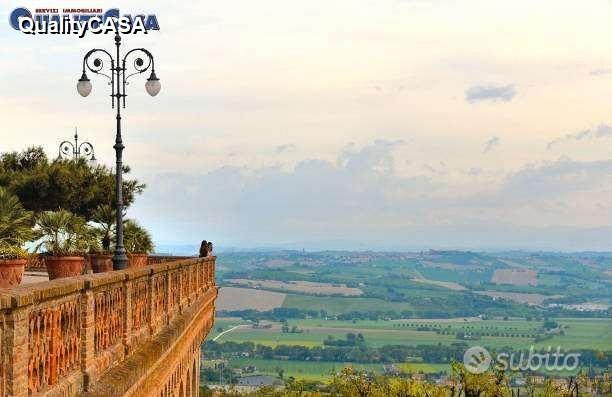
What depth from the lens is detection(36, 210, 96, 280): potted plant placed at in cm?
1680

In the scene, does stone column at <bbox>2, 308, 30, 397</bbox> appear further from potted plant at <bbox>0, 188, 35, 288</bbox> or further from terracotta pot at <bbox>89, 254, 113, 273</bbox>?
terracotta pot at <bbox>89, 254, 113, 273</bbox>

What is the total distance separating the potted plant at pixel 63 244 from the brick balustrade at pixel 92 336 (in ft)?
11.1

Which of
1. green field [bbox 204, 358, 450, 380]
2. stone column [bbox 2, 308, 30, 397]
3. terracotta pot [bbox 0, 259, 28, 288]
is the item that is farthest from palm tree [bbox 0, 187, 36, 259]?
green field [bbox 204, 358, 450, 380]

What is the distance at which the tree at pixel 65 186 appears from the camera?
3338cm

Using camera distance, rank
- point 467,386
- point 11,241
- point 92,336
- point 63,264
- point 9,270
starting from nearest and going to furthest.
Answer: point 92,336 < point 9,270 < point 11,241 < point 63,264 < point 467,386

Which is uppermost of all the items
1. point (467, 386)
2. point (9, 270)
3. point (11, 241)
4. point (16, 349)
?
point (11, 241)

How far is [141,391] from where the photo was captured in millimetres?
9570

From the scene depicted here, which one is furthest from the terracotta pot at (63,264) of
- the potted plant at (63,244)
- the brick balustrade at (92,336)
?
the brick balustrade at (92,336)

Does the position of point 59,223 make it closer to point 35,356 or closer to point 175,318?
point 175,318

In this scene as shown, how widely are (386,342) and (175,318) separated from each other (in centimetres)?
18834

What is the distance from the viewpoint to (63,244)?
18609mm

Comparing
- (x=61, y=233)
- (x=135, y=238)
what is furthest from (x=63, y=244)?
(x=135, y=238)

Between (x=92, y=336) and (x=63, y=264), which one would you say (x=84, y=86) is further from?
(x=92, y=336)

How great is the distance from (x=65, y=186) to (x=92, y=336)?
27090mm
